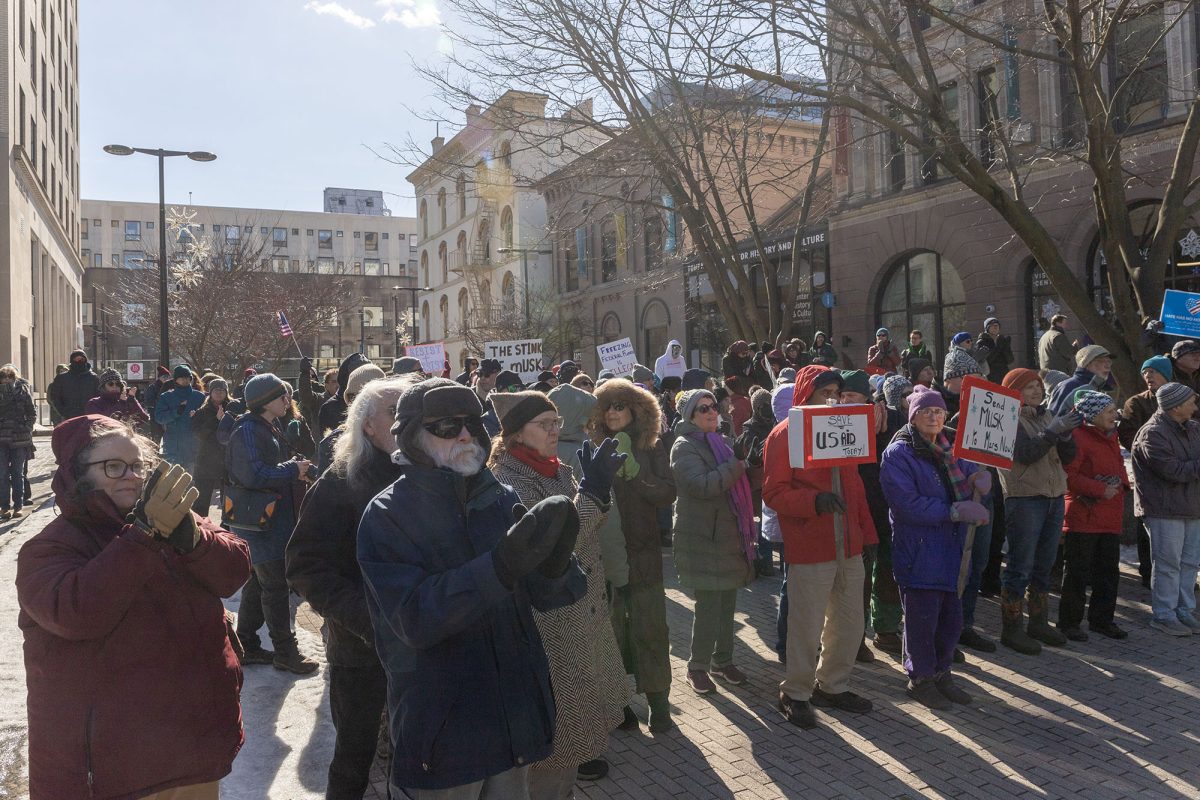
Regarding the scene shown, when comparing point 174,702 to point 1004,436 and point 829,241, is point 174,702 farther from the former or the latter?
point 829,241

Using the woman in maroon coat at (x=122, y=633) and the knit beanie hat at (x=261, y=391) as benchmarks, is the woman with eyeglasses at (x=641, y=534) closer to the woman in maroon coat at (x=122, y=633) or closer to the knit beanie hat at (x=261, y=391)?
the knit beanie hat at (x=261, y=391)

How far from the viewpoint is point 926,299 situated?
73.6ft

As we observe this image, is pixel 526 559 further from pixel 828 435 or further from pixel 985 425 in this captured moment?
pixel 985 425

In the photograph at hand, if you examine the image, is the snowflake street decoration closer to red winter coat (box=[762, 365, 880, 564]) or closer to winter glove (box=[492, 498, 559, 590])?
red winter coat (box=[762, 365, 880, 564])

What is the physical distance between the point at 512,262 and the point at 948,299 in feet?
92.0

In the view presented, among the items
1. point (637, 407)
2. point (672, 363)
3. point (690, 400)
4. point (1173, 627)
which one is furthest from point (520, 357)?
point (1173, 627)

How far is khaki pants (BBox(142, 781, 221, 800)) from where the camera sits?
270cm

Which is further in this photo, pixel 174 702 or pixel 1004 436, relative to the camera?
pixel 1004 436

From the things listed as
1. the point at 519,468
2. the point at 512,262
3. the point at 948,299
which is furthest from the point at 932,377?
the point at 512,262

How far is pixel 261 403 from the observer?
228 inches

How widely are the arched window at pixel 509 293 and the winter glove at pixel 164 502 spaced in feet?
126

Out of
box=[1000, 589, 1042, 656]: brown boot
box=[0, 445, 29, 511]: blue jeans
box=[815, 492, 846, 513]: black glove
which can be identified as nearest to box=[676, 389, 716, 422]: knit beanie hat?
box=[815, 492, 846, 513]: black glove

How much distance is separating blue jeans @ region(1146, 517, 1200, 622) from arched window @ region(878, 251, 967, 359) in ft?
49.4

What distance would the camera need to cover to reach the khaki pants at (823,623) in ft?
16.7
